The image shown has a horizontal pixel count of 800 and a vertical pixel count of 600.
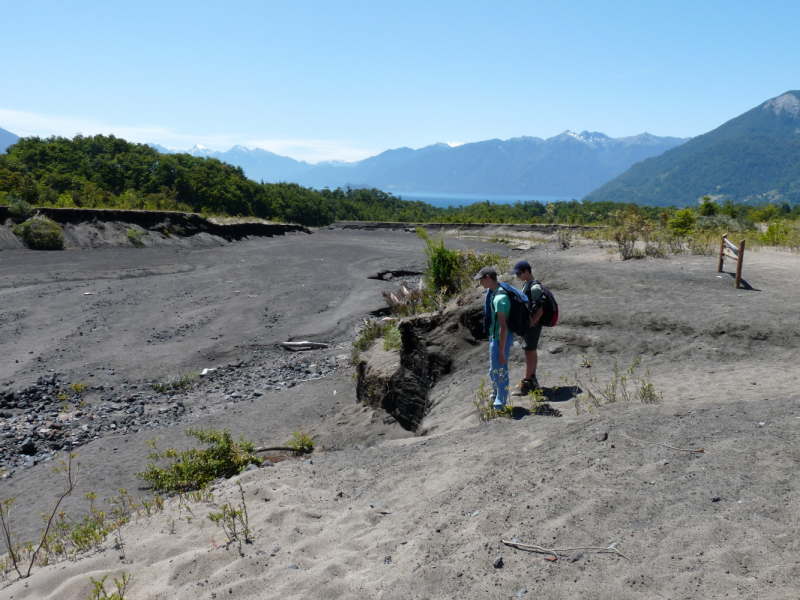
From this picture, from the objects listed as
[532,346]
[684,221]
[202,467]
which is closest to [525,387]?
[532,346]

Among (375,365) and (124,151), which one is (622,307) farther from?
(124,151)

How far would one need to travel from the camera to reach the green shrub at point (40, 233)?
2575 centimetres

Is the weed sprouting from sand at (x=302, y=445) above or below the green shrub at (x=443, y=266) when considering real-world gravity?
below

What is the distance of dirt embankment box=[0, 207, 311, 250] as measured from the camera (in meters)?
27.7

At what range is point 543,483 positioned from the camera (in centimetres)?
383

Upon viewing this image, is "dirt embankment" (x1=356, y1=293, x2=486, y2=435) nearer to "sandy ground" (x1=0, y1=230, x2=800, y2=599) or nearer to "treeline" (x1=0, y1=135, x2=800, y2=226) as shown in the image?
"sandy ground" (x1=0, y1=230, x2=800, y2=599)

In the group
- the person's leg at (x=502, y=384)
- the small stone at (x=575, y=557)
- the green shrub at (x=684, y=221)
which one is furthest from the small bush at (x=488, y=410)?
the green shrub at (x=684, y=221)

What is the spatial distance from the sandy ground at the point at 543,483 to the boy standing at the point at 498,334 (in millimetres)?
475

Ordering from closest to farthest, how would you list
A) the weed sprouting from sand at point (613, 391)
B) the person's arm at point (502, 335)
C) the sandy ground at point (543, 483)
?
1. the sandy ground at point (543, 483)
2. the weed sprouting from sand at point (613, 391)
3. the person's arm at point (502, 335)

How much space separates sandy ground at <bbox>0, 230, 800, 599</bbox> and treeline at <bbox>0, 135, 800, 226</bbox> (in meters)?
24.2

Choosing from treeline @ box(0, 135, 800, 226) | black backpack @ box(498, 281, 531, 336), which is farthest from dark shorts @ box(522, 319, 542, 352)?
treeline @ box(0, 135, 800, 226)

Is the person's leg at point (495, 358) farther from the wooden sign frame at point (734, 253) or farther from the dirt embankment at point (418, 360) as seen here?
the wooden sign frame at point (734, 253)

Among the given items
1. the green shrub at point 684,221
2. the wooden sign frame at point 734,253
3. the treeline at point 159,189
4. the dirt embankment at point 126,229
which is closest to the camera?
the wooden sign frame at point 734,253

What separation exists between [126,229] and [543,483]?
108 feet
